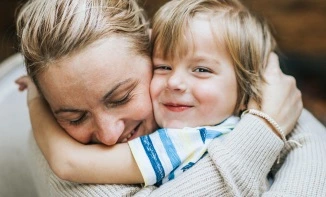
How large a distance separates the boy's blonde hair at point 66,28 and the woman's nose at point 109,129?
0.55 feet

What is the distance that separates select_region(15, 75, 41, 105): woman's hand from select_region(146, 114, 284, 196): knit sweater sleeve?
1.51 feet

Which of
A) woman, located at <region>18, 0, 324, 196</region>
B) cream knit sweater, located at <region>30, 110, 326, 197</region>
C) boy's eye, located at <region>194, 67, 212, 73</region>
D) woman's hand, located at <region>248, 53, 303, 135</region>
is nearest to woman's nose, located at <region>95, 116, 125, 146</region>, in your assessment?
woman, located at <region>18, 0, 324, 196</region>

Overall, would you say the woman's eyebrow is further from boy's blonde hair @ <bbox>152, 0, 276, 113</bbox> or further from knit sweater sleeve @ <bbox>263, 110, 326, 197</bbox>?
knit sweater sleeve @ <bbox>263, 110, 326, 197</bbox>

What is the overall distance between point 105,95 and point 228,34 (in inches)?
12.9

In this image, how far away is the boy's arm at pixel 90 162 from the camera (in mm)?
1035

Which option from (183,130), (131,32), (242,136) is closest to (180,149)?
(183,130)

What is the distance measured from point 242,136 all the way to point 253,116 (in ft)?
0.25

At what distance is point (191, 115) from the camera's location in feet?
3.59

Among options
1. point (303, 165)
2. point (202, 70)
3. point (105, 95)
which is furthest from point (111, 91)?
point (303, 165)

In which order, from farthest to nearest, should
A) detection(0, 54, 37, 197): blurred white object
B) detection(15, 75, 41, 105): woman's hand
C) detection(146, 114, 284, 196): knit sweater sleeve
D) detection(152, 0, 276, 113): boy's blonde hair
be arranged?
detection(0, 54, 37, 197): blurred white object → detection(15, 75, 41, 105): woman's hand → detection(152, 0, 276, 113): boy's blonde hair → detection(146, 114, 284, 196): knit sweater sleeve

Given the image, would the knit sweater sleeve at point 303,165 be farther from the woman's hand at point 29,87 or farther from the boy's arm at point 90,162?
the woman's hand at point 29,87

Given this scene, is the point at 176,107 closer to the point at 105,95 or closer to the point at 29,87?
the point at 105,95

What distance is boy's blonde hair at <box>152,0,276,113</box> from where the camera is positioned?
43.2 inches

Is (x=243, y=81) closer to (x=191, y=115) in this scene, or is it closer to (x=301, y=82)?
(x=191, y=115)
